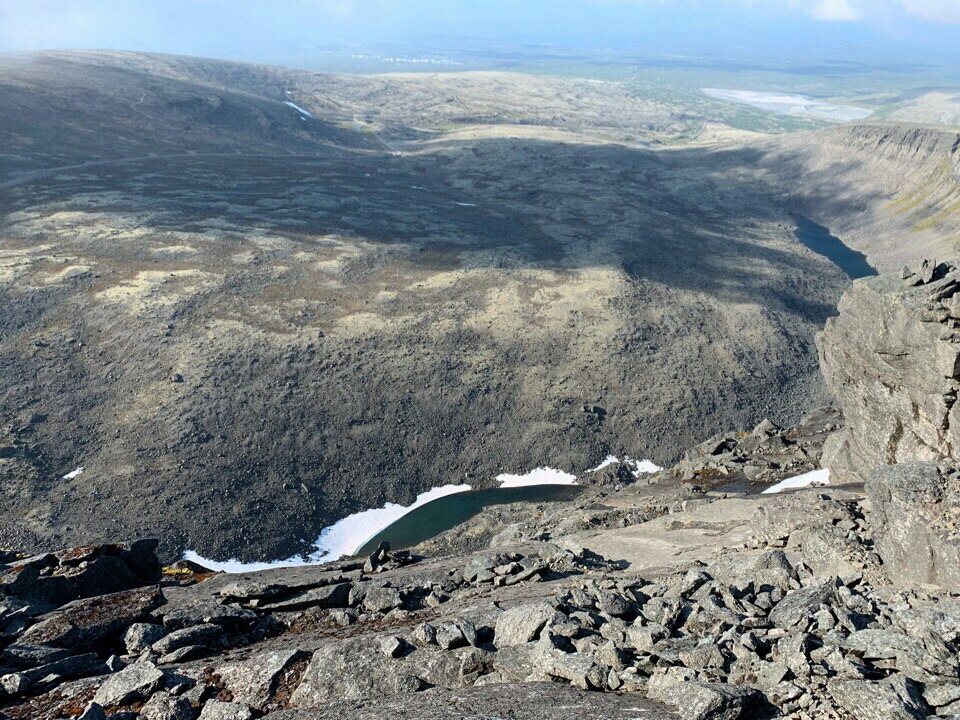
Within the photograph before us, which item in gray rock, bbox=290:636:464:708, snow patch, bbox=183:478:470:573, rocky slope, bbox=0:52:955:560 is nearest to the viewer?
gray rock, bbox=290:636:464:708

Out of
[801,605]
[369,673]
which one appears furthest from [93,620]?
[801,605]

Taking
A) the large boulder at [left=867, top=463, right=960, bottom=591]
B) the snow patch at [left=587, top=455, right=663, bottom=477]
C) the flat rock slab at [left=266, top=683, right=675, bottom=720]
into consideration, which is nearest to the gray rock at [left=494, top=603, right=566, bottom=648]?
the flat rock slab at [left=266, top=683, right=675, bottom=720]

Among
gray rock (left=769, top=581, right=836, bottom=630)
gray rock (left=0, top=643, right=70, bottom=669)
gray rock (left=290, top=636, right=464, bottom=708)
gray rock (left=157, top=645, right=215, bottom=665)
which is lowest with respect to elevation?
gray rock (left=157, top=645, right=215, bottom=665)

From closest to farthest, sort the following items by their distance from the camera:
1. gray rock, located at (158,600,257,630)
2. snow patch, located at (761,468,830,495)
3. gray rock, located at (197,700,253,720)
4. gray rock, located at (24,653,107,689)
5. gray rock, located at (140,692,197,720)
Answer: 1. gray rock, located at (140,692,197,720)
2. gray rock, located at (197,700,253,720)
3. gray rock, located at (24,653,107,689)
4. gray rock, located at (158,600,257,630)
5. snow patch, located at (761,468,830,495)

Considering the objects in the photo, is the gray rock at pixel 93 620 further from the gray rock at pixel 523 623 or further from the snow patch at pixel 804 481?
the snow patch at pixel 804 481

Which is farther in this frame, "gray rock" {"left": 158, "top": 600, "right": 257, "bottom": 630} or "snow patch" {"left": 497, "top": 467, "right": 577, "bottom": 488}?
"snow patch" {"left": 497, "top": 467, "right": 577, "bottom": 488}

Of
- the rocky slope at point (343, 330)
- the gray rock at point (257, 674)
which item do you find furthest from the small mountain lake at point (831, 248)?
the gray rock at point (257, 674)

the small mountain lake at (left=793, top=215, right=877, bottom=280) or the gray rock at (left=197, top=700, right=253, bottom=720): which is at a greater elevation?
the gray rock at (left=197, top=700, right=253, bottom=720)

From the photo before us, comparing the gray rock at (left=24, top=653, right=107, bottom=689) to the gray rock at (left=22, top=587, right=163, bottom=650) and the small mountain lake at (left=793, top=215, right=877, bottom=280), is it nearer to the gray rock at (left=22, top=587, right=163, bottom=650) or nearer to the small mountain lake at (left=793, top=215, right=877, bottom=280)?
the gray rock at (left=22, top=587, right=163, bottom=650)
